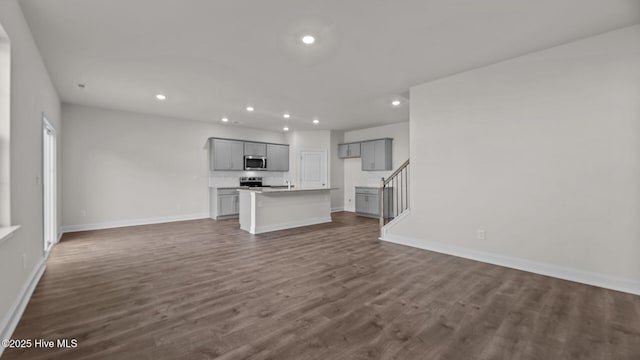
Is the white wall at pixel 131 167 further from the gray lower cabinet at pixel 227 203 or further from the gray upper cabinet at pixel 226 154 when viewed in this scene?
the gray lower cabinet at pixel 227 203

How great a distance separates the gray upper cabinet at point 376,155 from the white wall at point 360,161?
0.22 meters

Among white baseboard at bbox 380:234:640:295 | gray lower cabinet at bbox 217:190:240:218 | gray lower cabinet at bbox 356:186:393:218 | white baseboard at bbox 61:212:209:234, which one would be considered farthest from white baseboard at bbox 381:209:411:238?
white baseboard at bbox 61:212:209:234

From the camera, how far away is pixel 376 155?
7996mm

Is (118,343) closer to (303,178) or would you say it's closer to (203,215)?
(203,215)

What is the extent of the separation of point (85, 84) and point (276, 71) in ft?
11.0

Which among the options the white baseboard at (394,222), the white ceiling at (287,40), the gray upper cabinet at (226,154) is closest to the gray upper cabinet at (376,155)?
the white ceiling at (287,40)

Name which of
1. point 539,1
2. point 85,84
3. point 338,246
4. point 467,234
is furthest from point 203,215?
point 539,1

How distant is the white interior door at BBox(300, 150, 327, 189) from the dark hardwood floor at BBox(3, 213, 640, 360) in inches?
198

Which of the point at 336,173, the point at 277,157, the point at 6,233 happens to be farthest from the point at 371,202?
the point at 6,233

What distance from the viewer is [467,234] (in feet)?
13.0

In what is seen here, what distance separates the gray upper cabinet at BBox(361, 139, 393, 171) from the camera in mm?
7793

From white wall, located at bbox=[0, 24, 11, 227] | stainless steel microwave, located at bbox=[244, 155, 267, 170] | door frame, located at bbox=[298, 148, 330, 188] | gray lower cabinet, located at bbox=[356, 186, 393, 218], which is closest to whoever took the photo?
white wall, located at bbox=[0, 24, 11, 227]

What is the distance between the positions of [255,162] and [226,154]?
91 centimetres

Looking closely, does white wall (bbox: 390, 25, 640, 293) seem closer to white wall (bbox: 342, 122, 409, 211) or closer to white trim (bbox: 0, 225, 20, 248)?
white wall (bbox: 342, 122, 409, 211)
